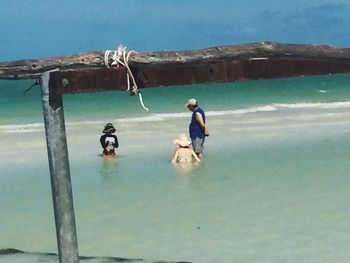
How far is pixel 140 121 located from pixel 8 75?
20.2 m

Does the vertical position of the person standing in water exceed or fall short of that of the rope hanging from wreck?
it falls short

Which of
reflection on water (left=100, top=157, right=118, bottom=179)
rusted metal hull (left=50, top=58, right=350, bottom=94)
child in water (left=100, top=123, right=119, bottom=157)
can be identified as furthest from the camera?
child in water (left=100, top=123, right=119, bottom=157)

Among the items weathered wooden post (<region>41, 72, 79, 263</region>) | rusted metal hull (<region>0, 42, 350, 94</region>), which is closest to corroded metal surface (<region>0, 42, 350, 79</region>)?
rusted metal hull (<region>0, 42, 350, 94</region>)

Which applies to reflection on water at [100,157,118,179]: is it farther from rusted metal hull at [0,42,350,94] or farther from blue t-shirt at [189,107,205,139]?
rusted metal hull at [0,42,350,94]

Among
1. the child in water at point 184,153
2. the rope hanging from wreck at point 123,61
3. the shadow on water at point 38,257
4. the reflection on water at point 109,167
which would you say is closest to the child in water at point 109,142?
the reflection on water at point 109,167

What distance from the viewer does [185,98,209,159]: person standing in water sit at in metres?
12.4

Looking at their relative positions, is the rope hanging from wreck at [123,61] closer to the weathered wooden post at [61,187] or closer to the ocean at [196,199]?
the weathered wooden post at [61,187]

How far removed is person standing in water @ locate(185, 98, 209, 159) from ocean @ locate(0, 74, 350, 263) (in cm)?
33

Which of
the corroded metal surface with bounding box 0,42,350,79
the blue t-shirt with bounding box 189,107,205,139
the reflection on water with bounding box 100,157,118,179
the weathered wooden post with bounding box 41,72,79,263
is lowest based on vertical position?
the reflection on water with bounding box 100,157,118,179

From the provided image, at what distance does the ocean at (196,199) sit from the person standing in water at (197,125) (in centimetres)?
33

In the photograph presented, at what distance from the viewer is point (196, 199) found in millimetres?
9180

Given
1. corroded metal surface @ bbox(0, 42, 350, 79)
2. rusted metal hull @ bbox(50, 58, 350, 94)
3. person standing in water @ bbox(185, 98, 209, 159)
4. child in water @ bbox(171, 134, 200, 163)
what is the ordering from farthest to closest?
person standing in water @ bbox(185, 98, 209, 159) → child in water @ bbox(171, 134, 200, 163) → rusted metal hull @ bbox(50, 58, 350, 94) → corroded metal surface @ bbox(0, 42, 350, 79)

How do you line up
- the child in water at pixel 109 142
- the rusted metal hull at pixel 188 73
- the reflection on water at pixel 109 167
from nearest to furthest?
the rusted metal hull at pixel 188 73
the reflection on water at pixel 109 167
the child in water at pixel 109 142

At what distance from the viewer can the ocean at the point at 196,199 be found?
271 inches
